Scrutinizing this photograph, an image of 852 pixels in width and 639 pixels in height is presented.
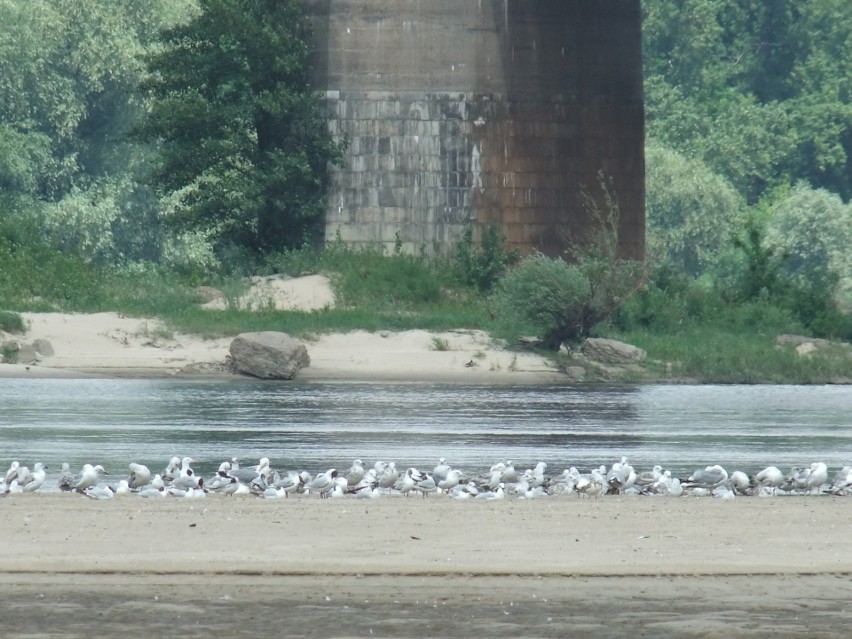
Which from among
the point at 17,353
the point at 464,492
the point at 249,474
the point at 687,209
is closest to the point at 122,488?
the point at 249,474

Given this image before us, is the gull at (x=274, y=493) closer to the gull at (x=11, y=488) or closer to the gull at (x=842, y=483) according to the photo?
the gull at (x=11, y=488)

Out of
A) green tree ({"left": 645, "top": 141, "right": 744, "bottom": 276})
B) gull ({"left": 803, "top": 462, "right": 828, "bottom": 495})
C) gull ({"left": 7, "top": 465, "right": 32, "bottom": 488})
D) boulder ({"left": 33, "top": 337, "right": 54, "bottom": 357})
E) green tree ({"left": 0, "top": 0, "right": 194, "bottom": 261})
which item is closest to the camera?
gull ({"left": 7, "top": 465, "right": 32, "bottom": 488})

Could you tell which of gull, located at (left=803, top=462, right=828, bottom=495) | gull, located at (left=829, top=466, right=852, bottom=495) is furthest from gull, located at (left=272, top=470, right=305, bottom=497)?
gull, located at (left=829, top=466, right=852, bottom=495)

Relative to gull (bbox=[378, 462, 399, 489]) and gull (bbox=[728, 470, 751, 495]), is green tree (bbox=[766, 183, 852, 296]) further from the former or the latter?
gull (bbox=[378, 462, 399, 489])

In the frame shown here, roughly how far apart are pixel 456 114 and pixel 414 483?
20.8 metres

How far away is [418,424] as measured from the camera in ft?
86.8

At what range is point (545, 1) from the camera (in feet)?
126

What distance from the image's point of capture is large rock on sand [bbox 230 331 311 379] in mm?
33688

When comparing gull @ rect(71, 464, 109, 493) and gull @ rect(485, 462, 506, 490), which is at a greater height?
gull @ rect(71, 464, 109, 493)

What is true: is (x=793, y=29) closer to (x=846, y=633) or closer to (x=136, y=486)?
(x=136, y=486)

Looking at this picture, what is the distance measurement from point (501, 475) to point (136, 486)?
10.9 ft

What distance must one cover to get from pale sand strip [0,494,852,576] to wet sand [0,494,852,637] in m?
0.02

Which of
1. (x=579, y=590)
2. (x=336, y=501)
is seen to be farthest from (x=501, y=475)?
(x=579, y=590)

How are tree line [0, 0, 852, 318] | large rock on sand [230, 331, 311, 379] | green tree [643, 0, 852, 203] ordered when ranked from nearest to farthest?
large rock on sand [230, 331, 311, 379] < tree line [0, 0, 852, 318] < green tree [643, 0, 852, 203]
